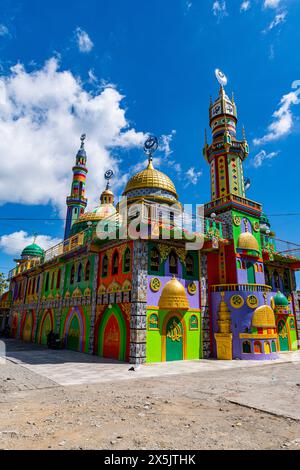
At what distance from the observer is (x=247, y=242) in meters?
19.3

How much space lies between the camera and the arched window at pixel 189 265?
59.6ft

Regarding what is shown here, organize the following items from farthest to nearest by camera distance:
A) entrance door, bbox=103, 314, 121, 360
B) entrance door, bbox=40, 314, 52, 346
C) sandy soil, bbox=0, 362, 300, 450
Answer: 1. entrance door, bbox=40, 314, 52, 346
2. entrance door, bbox=103, 314, 121, 360
3. sandy soil, bbox=0, 362, 300, 450

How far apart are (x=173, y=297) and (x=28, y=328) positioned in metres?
19.5

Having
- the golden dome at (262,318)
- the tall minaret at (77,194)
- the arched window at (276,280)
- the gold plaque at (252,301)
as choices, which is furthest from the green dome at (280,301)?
the tall minaret at (77,194)

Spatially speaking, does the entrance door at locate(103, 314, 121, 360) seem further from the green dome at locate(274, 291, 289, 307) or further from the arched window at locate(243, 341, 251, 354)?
the green dome at locate(274, 291, 289, 307)

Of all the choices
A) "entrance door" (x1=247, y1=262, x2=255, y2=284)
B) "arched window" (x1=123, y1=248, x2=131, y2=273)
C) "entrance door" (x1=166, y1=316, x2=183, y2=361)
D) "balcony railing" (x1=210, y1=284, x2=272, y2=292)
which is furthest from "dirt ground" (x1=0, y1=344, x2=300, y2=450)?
"entrance door" (x1=247, y1=262, x2=255, y2=284)

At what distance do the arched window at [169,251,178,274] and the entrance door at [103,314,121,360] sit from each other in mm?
4200

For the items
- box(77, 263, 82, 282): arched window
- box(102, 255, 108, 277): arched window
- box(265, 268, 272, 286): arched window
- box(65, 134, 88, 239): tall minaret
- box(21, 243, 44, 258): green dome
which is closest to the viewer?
box(102, 255, 108, 277): arched window

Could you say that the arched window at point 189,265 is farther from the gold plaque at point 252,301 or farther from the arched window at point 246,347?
the arched window at point 246,347

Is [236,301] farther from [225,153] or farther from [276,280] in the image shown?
[225,153]

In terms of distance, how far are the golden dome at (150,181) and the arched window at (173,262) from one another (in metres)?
7.36

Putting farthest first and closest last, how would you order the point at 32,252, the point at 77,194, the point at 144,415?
the point at 32,252 → the point at 77,194 → the point at 144,415

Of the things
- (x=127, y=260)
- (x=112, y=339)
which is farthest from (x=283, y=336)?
(x=127, y=260)

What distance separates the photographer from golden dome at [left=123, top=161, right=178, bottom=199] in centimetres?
2314
